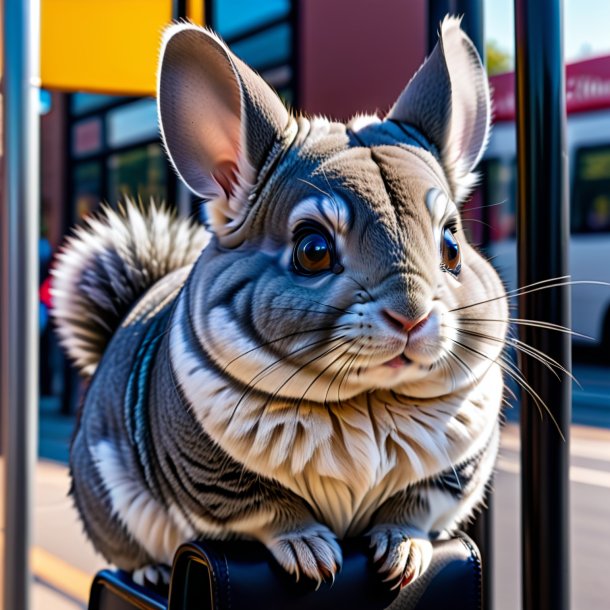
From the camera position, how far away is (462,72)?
842 mm

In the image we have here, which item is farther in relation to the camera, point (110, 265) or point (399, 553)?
point (110, 265)

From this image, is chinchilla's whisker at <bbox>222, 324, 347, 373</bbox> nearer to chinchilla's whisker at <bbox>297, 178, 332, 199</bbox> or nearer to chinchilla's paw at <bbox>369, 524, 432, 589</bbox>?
chinchilla's whisker at <bbox>297, 178, 332, 199</bbox>

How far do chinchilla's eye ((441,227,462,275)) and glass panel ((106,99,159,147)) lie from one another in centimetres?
266

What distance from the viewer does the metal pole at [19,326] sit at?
4.23 feet

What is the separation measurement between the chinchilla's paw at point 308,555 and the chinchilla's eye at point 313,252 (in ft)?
0.89

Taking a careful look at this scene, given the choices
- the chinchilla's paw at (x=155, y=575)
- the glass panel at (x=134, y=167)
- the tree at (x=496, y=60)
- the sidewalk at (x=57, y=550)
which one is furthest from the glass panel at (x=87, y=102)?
the chinchilla's paw at (x=155, y=575)

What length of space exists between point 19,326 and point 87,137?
13.9 feet

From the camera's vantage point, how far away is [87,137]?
17.4ft

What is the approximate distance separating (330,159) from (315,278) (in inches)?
4.6

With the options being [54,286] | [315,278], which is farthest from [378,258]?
[54,286]

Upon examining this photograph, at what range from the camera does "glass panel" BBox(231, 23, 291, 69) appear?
2.75 meters

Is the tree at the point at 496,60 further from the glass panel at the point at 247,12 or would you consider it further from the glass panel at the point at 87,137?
the glass panel at the point at 87,137

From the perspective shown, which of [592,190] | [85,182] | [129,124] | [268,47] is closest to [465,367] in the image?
[268,47]

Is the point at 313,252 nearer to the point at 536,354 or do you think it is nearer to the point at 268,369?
the point at 268,369
